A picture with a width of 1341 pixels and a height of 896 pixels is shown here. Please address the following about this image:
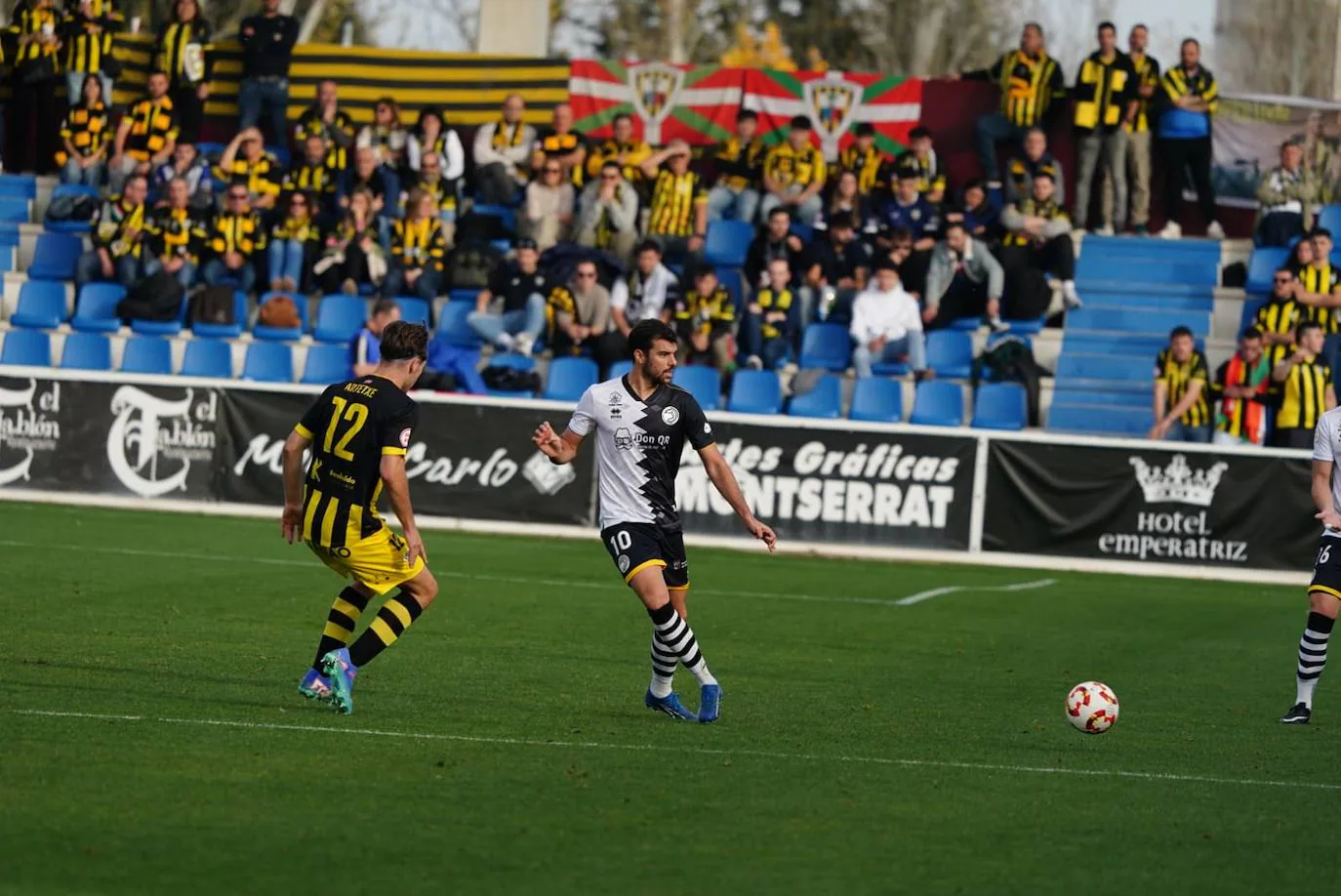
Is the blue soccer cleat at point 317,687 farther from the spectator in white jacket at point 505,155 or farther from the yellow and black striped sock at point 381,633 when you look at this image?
the spectator in white jacket at point 505,155

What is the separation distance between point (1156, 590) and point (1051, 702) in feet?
26.4

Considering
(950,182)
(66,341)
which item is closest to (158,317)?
(66,341)

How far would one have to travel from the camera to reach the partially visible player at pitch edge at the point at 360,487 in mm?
9789

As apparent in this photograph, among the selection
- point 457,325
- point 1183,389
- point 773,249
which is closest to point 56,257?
point 457,325

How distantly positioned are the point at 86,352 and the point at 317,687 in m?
16.0

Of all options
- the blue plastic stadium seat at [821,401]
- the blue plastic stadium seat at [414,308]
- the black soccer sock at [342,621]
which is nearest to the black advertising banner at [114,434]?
the blue plastic stadium seat at [414,308]

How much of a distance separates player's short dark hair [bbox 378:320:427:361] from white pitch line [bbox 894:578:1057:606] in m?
8.10

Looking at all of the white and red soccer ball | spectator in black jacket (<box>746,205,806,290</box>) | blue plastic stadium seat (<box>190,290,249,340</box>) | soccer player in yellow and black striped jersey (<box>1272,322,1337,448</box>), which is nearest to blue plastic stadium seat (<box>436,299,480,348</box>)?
blue plastic stadium seat (<box>190,290,249,340</box>)

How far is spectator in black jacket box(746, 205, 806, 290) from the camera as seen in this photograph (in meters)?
24.5

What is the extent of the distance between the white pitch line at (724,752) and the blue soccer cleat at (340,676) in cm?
30

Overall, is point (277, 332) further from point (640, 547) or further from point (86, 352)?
point (640, 547)

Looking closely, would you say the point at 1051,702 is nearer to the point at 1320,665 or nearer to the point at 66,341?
the point at 1320,665

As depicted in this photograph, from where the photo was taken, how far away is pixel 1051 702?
1177 centimetres

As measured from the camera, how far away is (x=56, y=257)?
26984 mm
